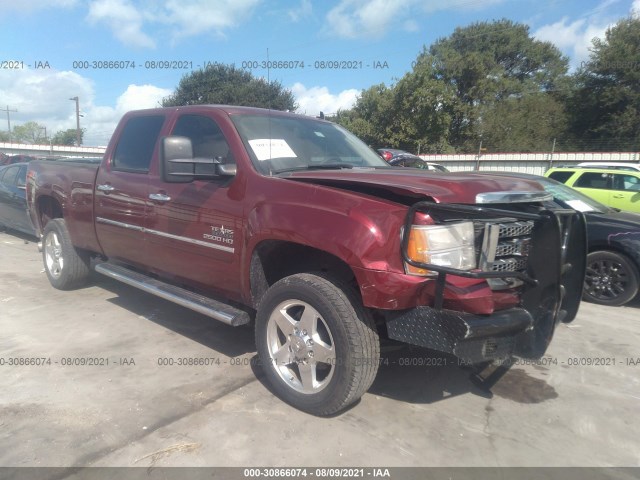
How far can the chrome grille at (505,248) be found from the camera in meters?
2.74

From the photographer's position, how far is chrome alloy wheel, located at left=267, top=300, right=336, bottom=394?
303 centimetres

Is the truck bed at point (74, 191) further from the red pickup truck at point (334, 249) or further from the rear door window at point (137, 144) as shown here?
the red pickup truck at point (334, 249)

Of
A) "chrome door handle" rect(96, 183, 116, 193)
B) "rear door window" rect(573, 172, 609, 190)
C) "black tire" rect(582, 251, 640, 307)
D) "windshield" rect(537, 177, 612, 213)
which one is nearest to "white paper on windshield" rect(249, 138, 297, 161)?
"chrome door handle" rect(96, 183, 116, 193)

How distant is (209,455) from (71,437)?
0.84 m

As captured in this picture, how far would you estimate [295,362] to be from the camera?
321 cm

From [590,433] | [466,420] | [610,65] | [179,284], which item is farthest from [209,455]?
[610,65]

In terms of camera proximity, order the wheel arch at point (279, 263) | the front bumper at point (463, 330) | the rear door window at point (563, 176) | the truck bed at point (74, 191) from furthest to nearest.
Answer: the rear door window at point (563, 176)
the truck bed at point (74, 191)
the wheel arch at point (279, 263)
the front bumper at point (463, 330)

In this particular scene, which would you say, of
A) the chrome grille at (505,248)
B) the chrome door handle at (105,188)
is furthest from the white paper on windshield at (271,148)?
the chrome door handle at (105,188)

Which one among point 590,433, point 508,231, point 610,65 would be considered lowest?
point 590,433

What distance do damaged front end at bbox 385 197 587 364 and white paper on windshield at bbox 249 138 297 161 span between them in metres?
1.40

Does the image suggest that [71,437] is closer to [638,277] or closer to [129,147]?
[129,147]

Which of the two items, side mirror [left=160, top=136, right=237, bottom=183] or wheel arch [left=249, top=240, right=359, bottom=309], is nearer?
wheel arch [left=249, top=240, right=359, bottom=309]

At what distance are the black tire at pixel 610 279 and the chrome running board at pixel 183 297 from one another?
4.49m

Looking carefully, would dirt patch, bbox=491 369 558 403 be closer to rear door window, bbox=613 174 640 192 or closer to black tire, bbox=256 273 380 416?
black tire, bbox=256 273 380 416
